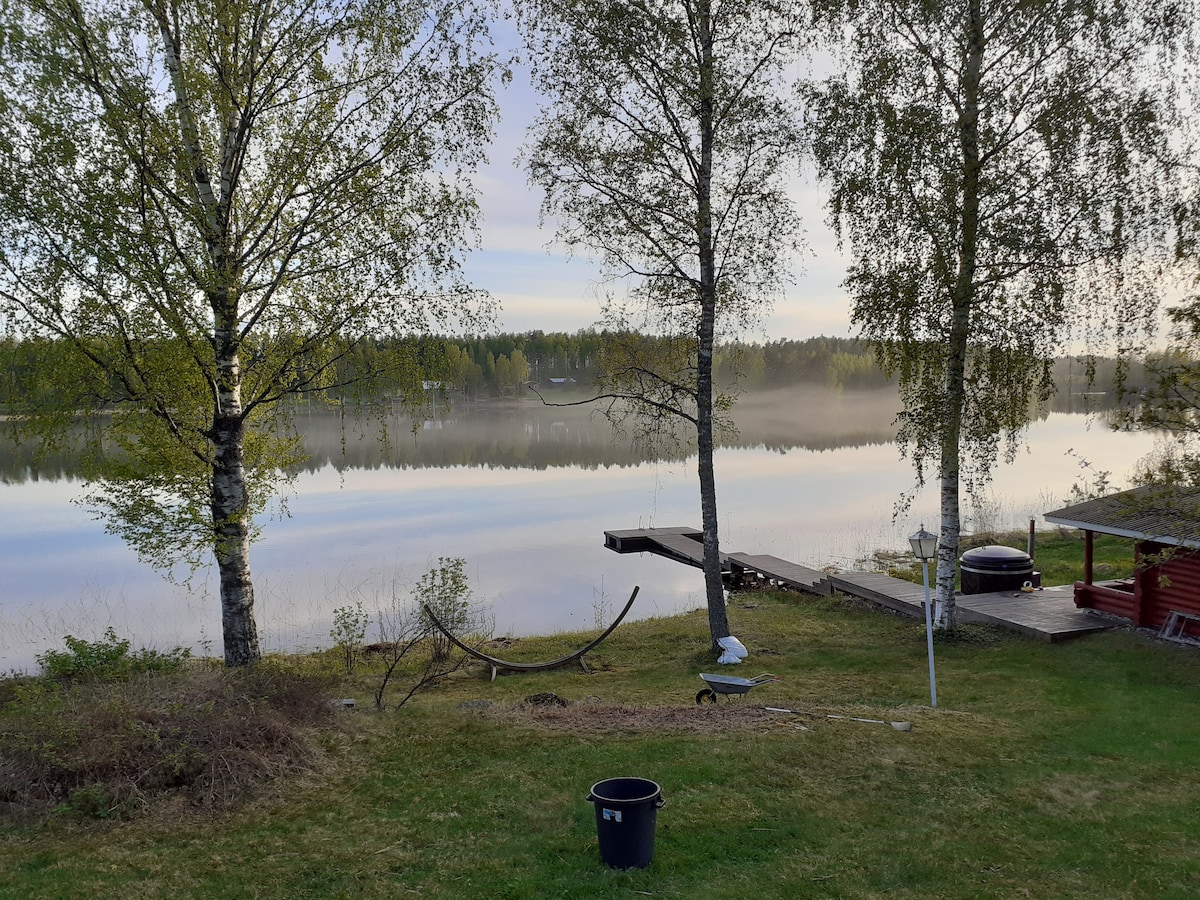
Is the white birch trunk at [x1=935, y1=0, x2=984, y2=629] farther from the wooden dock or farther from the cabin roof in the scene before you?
the cabin roof

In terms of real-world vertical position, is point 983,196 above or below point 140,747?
above

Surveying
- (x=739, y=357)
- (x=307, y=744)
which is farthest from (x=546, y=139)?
Result: (x=307, y=744)

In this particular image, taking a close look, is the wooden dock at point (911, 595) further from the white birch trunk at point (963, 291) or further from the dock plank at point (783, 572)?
the white birch trunk at point (963, 291)

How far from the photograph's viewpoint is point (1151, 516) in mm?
12531

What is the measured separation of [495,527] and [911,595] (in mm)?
16134

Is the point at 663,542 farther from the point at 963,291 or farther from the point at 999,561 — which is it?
the point at 963,291

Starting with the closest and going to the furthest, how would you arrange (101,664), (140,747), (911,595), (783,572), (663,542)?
(140,747), (101,664), (911,595), (783,572), (663,542)

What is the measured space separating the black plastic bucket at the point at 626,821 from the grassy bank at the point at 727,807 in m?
0.11

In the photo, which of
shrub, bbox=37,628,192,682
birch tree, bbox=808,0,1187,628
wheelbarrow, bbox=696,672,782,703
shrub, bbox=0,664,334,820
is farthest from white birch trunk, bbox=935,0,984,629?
shrub, bbox=37,628,192,682

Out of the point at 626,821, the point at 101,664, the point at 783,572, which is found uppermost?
the point at 626,821

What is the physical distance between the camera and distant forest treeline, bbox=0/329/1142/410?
420 inches

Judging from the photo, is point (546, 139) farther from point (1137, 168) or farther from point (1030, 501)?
point (1030, 501)

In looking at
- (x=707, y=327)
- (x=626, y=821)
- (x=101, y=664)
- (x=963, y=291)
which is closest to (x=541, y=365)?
(x=707, y=327)

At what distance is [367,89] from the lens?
12219 mm
